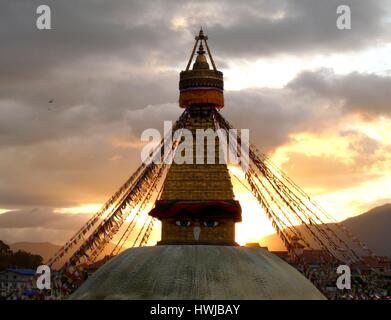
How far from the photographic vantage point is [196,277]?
1136 inches

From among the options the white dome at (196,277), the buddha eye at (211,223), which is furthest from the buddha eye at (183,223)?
the white dome at (196,277)

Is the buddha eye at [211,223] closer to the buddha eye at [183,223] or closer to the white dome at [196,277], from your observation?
the buddha eye at [183,223]

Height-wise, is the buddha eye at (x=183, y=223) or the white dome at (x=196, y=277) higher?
the buddha eye at (x=183, y=223)

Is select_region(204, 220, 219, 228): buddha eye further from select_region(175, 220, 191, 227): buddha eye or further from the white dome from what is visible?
the white dome

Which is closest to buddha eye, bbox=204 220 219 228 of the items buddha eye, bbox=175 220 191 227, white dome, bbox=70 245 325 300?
buddha eye, bbox=175 220 191 227

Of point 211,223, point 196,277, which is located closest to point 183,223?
point 211,223

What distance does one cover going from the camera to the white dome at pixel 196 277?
28531 mm

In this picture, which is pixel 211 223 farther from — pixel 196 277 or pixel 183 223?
pixel 196 277

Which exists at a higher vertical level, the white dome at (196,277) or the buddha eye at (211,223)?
the buddha eye at (211,223)

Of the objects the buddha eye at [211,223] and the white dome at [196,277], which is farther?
the buddha eye at [211,223]

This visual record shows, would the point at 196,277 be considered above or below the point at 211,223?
below

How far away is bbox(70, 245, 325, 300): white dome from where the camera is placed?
93.6 feet
